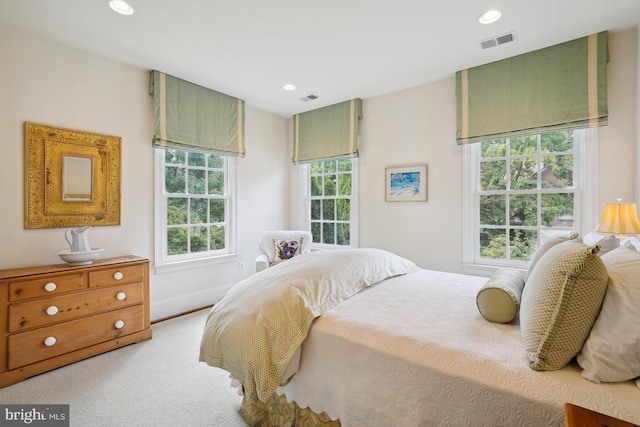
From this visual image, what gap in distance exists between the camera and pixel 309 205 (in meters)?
4.77

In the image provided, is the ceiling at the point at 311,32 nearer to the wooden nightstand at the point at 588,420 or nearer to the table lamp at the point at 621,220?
the table lamp at the point at 621,220

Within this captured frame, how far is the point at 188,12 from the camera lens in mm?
2268

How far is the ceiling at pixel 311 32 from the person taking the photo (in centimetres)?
221

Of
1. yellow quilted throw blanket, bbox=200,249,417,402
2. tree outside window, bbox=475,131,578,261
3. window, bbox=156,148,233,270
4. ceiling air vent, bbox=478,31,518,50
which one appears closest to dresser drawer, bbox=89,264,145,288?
window, bbox=156,148,233,270

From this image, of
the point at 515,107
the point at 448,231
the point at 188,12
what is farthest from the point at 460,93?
the point at 188,12

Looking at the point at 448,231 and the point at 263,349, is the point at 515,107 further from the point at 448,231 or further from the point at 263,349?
the point at 263,349

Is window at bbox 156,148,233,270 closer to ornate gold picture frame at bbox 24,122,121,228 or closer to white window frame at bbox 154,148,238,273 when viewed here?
white window frame at bbox 154,148,238,273

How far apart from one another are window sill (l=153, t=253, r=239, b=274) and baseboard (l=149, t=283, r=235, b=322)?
1.07ft

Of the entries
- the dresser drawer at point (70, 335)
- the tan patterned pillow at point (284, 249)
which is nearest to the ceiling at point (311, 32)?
the tan patterned pillow at point (284, 249)

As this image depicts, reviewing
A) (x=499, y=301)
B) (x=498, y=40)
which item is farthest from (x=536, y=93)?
(x=499, y=301)

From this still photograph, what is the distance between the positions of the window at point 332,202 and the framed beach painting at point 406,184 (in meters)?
0.52

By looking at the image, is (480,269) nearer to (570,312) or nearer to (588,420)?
(570,312)

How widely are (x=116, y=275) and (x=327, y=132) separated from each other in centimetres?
302

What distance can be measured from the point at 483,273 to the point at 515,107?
166 cm
